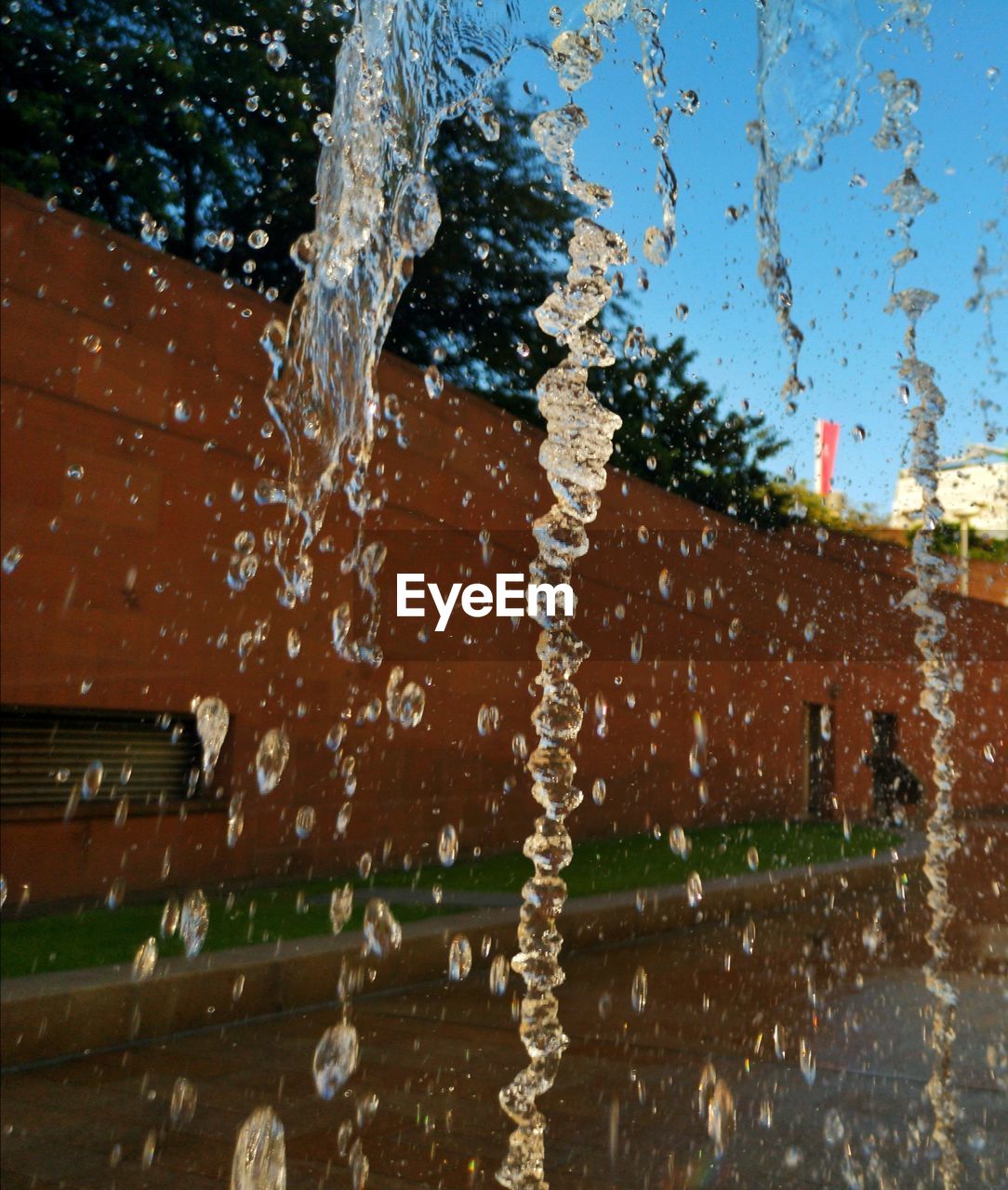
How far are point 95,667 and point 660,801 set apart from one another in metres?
9.06

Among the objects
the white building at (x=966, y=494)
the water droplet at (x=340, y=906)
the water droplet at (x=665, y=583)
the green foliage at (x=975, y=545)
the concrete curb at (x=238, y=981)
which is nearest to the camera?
the concrete curb at (x=238, y=981)

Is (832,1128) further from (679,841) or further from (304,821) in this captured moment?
(679,841)

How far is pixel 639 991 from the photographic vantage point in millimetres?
6445

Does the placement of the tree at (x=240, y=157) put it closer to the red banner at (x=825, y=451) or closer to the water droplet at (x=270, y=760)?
the water droplet at (x=270, y=760)

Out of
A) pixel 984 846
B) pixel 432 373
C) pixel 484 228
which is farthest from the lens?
pixel 984 846

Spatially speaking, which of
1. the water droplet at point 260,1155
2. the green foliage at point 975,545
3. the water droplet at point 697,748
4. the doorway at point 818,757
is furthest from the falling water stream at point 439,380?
the green foliage at point 975,545

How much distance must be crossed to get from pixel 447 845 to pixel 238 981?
6.20 meters

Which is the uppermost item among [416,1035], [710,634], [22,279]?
[22,279]

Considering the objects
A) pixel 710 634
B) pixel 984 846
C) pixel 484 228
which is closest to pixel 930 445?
pixel 484 228

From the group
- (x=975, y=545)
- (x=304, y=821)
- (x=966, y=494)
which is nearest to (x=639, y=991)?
(x=304, y=821)

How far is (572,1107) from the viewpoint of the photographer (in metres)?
4.23

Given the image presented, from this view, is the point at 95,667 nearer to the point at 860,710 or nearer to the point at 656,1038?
the point at 656,1038

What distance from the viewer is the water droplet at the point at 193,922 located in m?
6.13

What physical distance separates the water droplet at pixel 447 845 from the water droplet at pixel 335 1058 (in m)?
6.01
